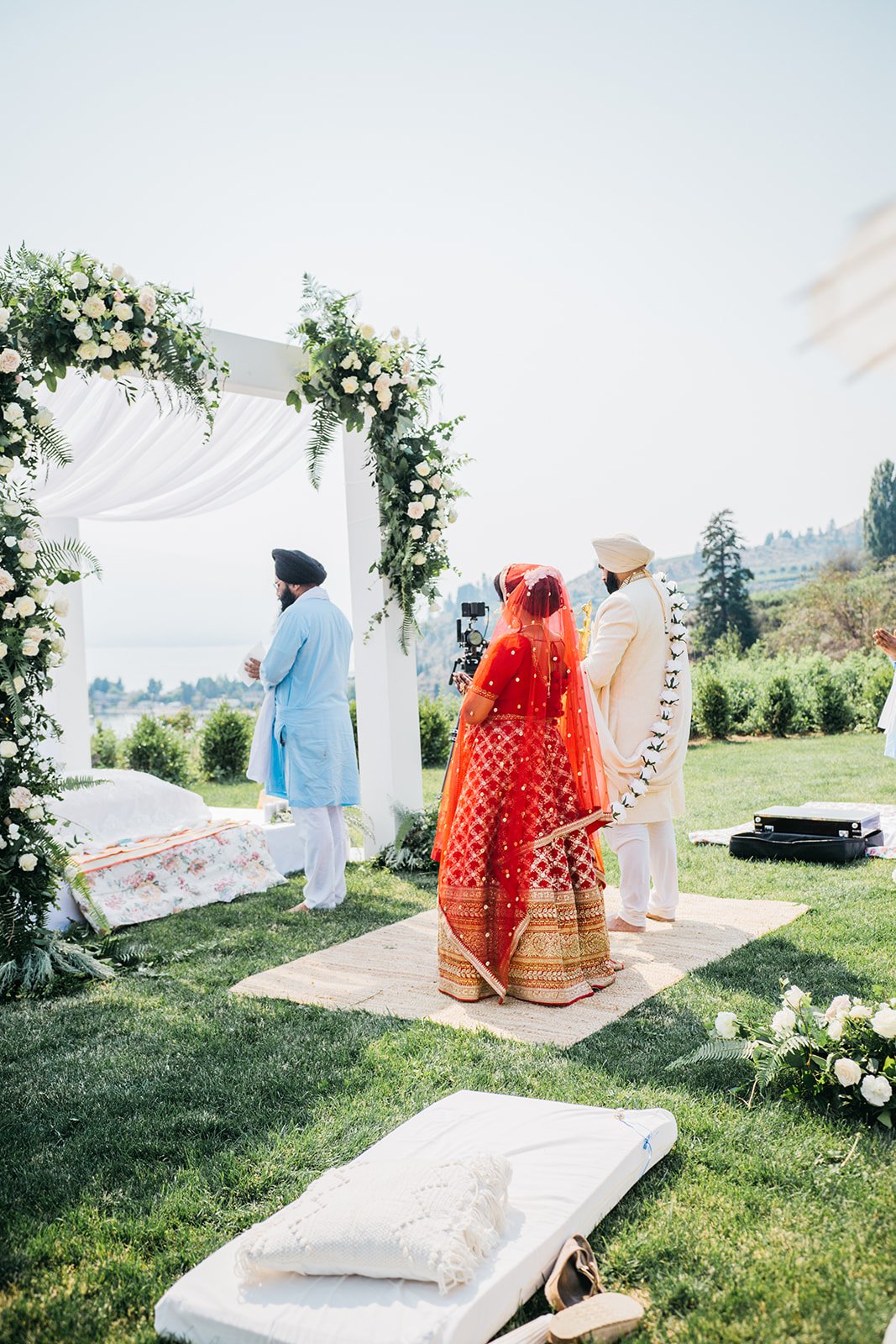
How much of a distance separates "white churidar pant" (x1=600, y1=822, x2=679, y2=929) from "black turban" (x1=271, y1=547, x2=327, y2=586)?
219 cm

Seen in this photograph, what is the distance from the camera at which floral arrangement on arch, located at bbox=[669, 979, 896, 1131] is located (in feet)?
9.53

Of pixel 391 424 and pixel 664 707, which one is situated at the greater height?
pixel 391 424

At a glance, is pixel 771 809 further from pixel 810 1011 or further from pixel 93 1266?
pixel 93 1266

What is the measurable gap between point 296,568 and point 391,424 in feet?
3.87

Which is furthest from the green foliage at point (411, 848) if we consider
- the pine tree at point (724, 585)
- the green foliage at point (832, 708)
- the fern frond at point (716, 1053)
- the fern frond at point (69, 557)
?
the pine tree at point (724, 585)

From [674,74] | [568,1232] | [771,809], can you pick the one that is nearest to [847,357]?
[568,1232]

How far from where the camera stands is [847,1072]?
290cm

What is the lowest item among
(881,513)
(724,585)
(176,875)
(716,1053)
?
(716,1053)

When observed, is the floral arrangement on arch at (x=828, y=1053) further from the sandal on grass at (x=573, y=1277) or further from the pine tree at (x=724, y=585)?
the pine tree at (x=724, y=585)

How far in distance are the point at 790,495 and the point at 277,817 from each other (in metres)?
43.0

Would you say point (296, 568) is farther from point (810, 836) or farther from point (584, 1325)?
point (584, 1325)

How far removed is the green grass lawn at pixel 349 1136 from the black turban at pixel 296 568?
200 centimetres

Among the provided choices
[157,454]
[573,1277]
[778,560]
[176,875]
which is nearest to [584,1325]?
[573,1277]

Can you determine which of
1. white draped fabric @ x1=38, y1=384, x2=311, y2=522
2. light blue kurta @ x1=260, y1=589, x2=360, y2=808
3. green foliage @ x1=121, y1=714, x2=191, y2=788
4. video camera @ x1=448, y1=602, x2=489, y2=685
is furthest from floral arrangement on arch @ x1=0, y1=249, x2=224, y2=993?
green foliage @ x1=121, y1=714, x2=191, y2=788
